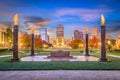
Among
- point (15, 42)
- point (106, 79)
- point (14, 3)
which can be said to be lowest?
point (106, 79)

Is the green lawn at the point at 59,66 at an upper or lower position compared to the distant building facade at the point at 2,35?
lower

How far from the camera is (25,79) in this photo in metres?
9.75

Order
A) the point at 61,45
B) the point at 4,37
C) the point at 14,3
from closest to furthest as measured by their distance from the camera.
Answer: the point at 14,3
the point at 4,37
the point at 61,45

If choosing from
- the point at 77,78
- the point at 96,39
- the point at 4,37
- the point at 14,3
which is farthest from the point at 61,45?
the point at 77,78

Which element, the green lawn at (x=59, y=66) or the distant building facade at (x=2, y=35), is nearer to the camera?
the green lawn at (x=59, y=66)

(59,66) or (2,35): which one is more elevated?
(2,35)

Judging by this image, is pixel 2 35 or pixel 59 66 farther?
pixel 2 35

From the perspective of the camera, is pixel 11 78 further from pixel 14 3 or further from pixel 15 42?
pixel 14 3

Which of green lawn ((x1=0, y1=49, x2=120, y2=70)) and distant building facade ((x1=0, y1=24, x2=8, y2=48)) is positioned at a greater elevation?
distant building facade ((x1=0, y1=24, x2=8, y2=48))

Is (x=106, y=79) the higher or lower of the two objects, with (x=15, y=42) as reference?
lower

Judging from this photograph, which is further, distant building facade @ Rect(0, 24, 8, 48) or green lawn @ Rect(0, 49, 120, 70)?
distant building facade @ Rect(0, 24, 8, 48)

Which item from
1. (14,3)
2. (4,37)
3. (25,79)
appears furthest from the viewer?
(4,37)

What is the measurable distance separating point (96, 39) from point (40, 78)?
3642 inches

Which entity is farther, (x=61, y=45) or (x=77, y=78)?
(x=61, y=45)
